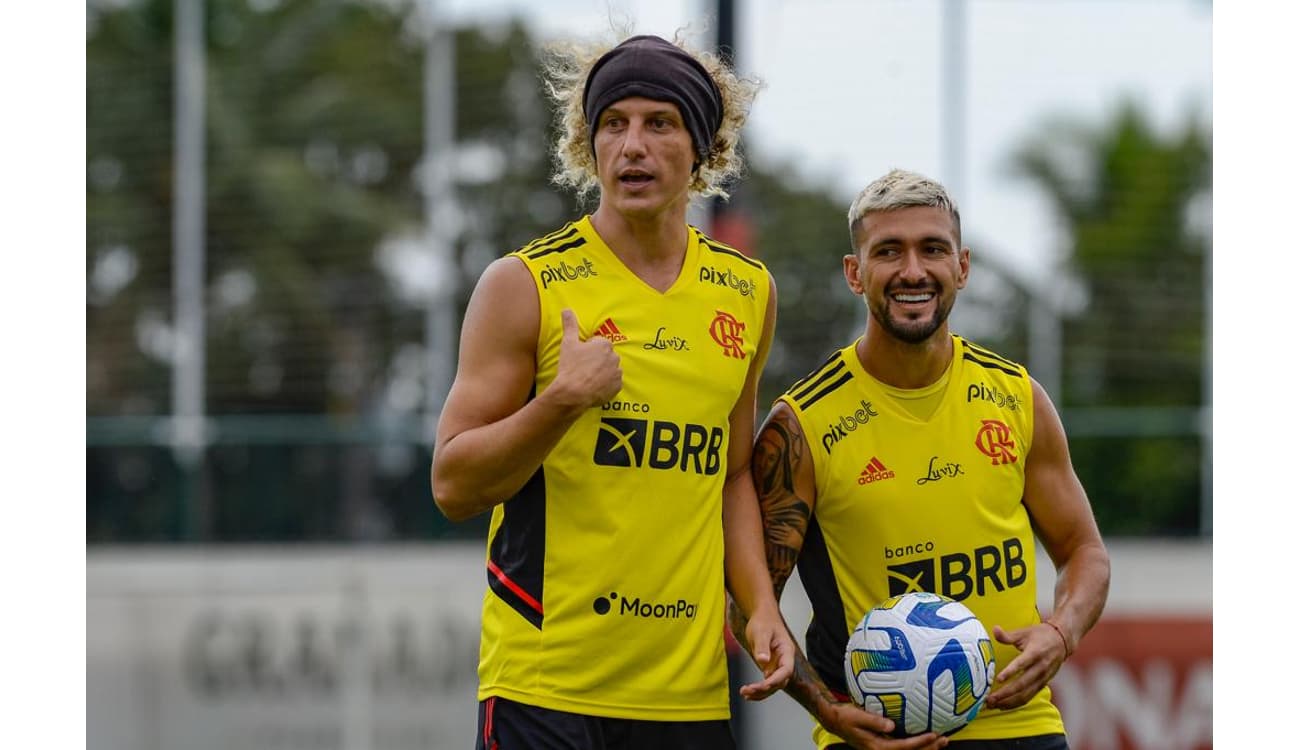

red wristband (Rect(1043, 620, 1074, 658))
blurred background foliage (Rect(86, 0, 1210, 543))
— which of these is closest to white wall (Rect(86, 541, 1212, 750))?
blurred background foliage (Rect(86, 0, 1210, 543))

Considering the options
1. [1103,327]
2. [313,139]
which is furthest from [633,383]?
[313,139]

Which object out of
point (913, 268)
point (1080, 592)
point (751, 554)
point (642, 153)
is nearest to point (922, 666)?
point (751, 554)

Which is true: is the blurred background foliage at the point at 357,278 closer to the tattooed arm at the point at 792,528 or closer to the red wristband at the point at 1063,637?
the tattooed arm at the point at 792,528

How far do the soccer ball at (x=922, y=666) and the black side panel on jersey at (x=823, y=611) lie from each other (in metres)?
0.29

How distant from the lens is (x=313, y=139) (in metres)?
25.2

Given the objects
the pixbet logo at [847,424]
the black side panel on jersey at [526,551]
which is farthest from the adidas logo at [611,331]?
the pixbet logo at [847,424]

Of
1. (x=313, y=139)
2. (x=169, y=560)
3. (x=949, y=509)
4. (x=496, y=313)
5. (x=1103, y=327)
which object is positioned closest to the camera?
(x=496, y=313)

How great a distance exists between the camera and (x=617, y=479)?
439 centimetres

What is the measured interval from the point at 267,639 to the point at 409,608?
1.02 meters

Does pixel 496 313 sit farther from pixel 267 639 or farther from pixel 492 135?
pixel 492 135

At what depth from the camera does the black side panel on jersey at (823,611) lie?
484 centimetres

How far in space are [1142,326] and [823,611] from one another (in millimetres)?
17033

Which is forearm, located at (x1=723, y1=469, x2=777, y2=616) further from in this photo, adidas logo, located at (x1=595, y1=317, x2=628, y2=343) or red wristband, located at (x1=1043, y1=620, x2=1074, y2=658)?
red wristband, located at (x1=1043, y1=620, x2=1074, y2=658)

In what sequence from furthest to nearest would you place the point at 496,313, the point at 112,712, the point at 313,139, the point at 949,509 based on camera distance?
the point at 313,139, the point at 112,712, the point at 949,509, the point at 496,313
